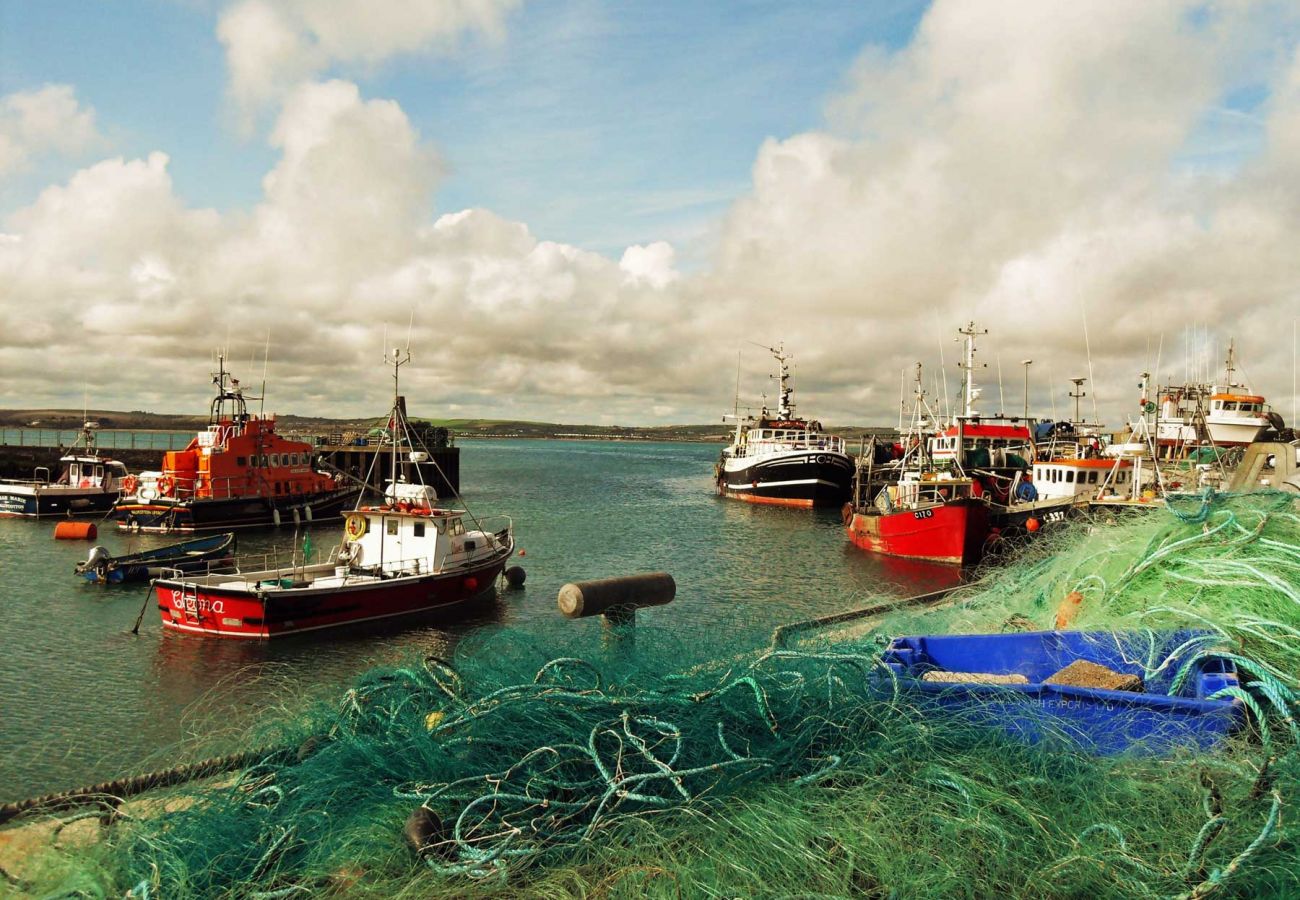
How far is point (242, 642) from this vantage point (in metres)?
16.7

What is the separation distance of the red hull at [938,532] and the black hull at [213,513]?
2562 cm

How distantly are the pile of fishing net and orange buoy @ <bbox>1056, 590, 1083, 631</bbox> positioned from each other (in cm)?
184

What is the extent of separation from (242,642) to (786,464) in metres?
38.7

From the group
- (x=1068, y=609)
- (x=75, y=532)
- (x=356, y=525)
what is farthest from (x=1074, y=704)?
(x=75, y=532)

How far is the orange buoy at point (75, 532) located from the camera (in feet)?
103

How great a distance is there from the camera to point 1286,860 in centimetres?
381

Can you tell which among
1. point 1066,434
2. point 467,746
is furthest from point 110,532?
point 1066,434

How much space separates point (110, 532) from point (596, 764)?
3778cm

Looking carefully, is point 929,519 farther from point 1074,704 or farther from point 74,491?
point 74,491

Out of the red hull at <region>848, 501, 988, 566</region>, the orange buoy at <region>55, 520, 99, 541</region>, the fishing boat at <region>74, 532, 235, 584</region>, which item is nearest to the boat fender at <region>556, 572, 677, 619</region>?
the fishing boat at <region>74, 532, 235, 584</region>

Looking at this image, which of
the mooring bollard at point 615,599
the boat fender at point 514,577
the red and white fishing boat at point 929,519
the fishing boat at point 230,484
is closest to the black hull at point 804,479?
the red and white fishing boat at point 929,519

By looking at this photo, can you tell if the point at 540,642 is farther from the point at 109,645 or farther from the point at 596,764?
the point at 109,645

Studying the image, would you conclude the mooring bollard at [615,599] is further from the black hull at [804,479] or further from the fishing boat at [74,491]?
the black hull at [804,479]

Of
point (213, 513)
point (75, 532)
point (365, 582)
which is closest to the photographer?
point (365, 582)
